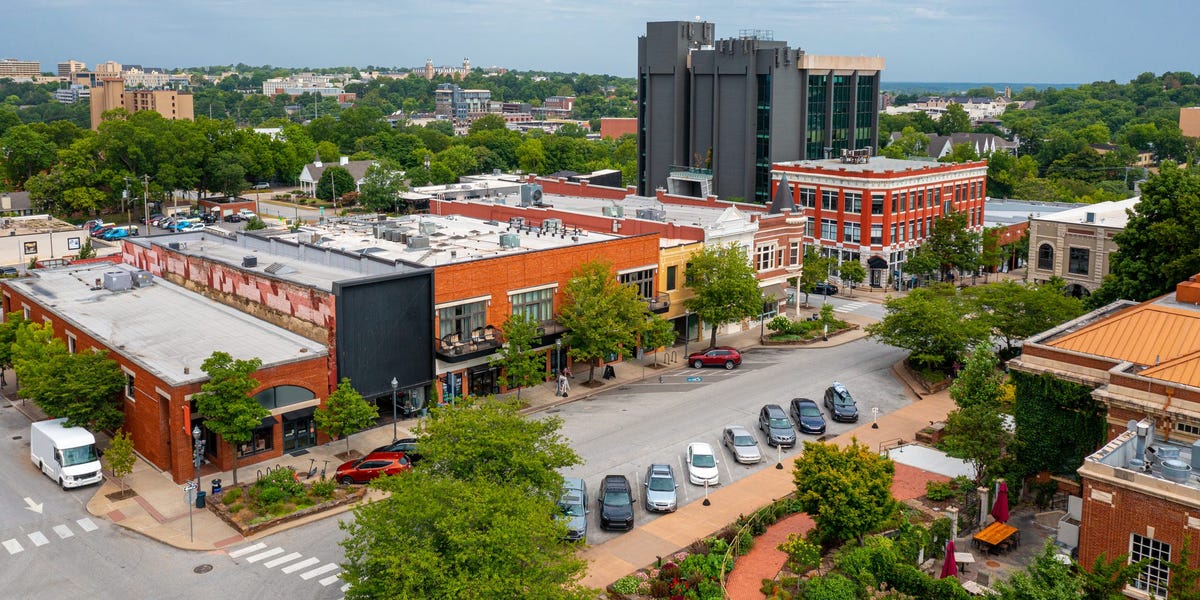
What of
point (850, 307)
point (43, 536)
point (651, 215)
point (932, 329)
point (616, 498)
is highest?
point (651, 215)

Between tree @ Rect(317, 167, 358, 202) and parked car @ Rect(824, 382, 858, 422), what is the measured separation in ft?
301

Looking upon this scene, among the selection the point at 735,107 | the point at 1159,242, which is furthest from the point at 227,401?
the point at 735,107

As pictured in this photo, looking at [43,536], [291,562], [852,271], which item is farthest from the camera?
[852,271]

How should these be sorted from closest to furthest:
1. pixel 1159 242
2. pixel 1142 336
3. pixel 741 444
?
pixel 1142 336, pixel 741 444, pixel 1159 242

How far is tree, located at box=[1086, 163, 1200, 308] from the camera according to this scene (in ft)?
164

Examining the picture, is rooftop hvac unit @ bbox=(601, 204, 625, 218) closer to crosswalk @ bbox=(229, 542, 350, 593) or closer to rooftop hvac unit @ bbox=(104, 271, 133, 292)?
rooftop hvac unit @ bbox=(104, 271, 133, 292)

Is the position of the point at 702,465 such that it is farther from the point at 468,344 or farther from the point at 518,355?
the point at 468,344

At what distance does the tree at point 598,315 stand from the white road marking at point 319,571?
2031cm

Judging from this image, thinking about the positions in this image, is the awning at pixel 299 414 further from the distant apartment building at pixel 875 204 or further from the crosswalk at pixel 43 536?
the distant apartment building at pixel 875 204

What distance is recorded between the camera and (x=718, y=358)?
55406mm

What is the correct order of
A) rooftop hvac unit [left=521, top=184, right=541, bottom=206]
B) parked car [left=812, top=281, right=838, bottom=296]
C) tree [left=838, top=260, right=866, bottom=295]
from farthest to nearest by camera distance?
→ 1. parked car [left=812, top=281, right=838, bottom=296]
2. tree [left=838, top=260, right=866, bottom=295]
3. rooftop hvac unit [left=521, top=184, right=541, bottom=206]

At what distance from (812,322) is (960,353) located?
42.8ft

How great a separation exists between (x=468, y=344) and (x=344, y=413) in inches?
341

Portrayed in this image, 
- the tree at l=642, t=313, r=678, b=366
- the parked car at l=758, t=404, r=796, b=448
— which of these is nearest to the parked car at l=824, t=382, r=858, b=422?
the parked car at l=758, t=404, r=796, b=448
